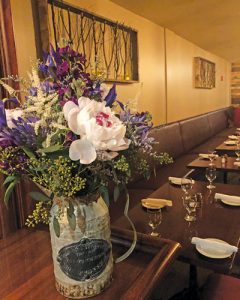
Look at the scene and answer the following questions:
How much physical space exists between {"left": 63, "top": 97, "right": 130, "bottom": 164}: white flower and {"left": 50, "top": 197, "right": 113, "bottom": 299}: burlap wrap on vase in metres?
0.17

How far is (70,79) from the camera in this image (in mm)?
721

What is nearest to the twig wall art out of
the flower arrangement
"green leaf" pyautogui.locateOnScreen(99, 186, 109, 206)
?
the flower arrangement

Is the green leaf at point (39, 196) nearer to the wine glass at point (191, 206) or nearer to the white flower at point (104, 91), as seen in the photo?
the white flower at point (104, 91)

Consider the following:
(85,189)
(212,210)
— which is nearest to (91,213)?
(85,189)

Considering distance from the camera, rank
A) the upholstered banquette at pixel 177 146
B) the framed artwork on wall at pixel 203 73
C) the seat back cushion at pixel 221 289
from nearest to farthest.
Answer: the seat back cushion at pixel 221 289 < the upholstered banquette at pixel 177 146 < the framed artwork on wall at pixel 203 73

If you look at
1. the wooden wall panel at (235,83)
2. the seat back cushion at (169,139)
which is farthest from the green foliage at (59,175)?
the wooden wall panel at (235,83)

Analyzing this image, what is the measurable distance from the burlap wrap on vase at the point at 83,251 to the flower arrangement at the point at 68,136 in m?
0.04

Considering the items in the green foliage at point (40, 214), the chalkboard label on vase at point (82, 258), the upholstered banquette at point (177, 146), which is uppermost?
the green foliage at point (40, 214)

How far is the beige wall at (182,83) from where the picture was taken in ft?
15.3

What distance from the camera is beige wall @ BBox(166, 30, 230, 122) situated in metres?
4.66

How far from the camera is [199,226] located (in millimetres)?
1448

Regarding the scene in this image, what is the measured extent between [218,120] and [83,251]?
654 cm

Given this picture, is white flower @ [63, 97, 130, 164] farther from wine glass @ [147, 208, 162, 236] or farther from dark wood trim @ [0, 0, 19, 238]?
wine glass @ [147, 208, 162, 236]

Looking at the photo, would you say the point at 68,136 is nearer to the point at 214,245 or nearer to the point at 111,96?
the point at 111,96
